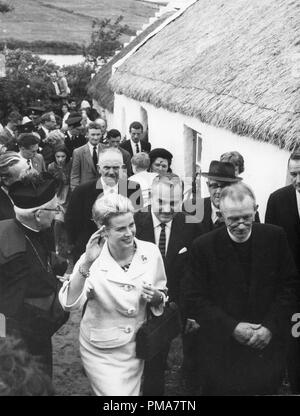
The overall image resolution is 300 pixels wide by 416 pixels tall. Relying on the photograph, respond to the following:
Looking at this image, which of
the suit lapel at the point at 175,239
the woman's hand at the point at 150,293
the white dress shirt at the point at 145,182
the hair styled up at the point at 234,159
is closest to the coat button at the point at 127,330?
the woman's hand at the point at 150,293

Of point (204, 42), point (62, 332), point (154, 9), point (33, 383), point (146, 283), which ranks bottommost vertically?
point (62, 332)

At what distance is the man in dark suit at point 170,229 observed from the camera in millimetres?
4449

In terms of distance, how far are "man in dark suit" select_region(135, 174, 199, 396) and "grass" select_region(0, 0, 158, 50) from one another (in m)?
11.2

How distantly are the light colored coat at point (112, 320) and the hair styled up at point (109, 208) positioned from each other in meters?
0.19

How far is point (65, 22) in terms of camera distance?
56.7 feet

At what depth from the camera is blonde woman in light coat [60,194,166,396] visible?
11.5ft

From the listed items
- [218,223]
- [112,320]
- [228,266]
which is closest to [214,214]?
[218,223]

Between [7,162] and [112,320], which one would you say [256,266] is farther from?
[7,162]

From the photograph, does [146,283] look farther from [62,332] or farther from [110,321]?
[62,332]

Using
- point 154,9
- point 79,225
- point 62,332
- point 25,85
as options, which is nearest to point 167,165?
point 79,225

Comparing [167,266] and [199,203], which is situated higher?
[199,203]

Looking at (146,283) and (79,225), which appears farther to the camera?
(79,225)

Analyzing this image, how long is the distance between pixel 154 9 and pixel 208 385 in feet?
60.0

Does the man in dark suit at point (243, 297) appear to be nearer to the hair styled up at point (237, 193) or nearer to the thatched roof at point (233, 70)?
the hair styled up at point (237, 193)
